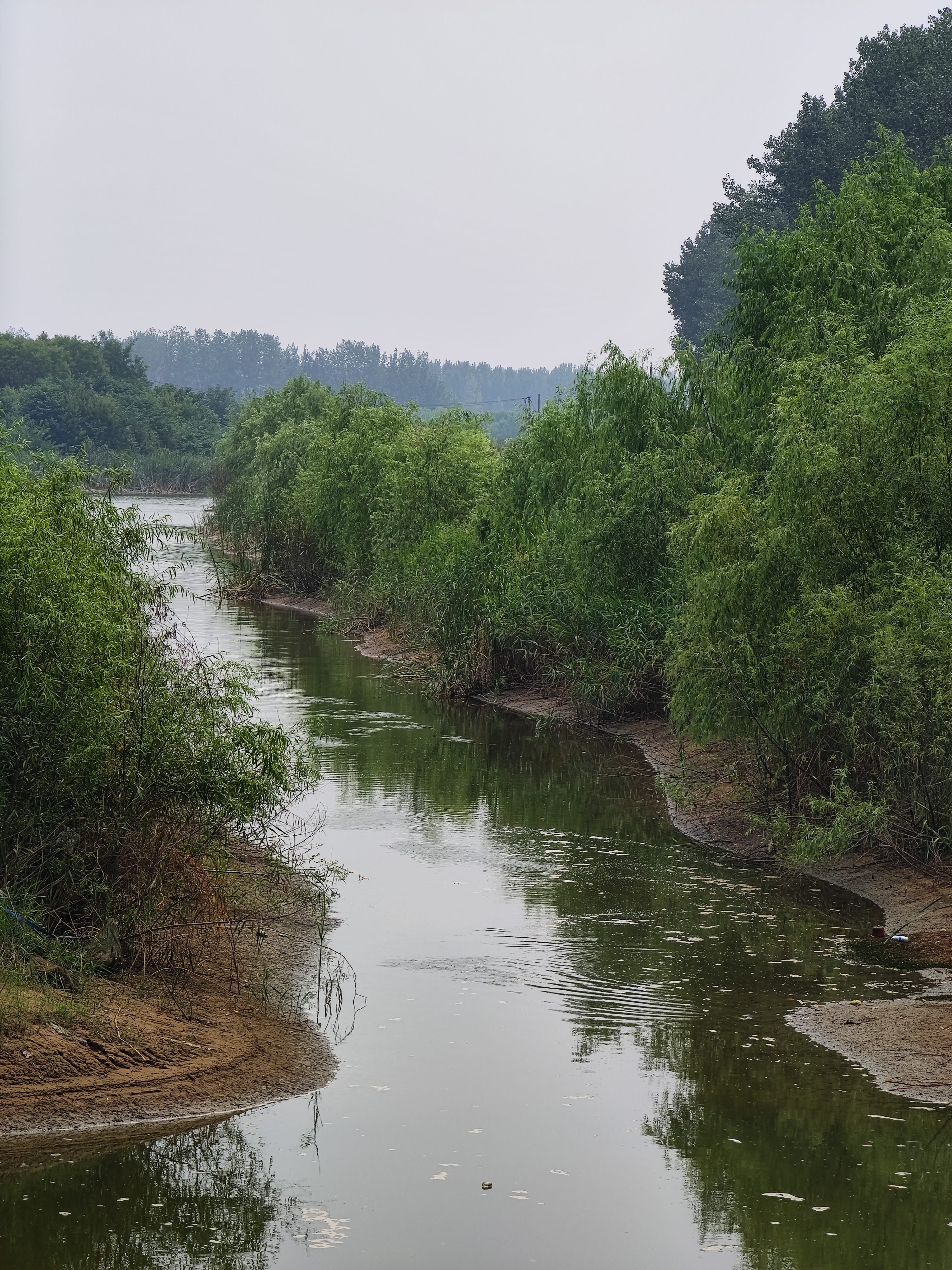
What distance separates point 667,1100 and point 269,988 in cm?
351

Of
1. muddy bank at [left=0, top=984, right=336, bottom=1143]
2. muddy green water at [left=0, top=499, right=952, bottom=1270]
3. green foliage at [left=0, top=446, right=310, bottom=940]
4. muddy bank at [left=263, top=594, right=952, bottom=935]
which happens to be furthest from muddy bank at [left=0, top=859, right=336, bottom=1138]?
muddy bank at [left=263, top=594, right=952, bottom=935]

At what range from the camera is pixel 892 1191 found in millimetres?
9000

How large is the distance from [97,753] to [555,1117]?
4.13 metres

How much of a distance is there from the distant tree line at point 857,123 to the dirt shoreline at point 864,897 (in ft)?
107

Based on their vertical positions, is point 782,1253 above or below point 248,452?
below

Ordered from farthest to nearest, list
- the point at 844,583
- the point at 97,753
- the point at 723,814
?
the point at 723,814
the point at 844,583
the point at 97,753

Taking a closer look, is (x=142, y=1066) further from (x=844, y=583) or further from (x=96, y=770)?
(x=844, y=583)

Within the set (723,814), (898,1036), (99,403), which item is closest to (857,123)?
(723,814)

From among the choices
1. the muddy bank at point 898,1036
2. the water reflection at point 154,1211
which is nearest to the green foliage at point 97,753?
the water reflection at point 154,1211

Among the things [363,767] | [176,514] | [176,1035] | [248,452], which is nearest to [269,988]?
[176,1035]

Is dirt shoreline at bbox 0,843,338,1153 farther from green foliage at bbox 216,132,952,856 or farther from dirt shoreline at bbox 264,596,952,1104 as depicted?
green foliage at bbox 216,132,952,856

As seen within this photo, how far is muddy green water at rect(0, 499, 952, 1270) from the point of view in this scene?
8.29m

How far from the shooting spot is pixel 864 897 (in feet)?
51.5

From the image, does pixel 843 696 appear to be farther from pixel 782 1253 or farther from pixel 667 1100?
pixel 782 1253
